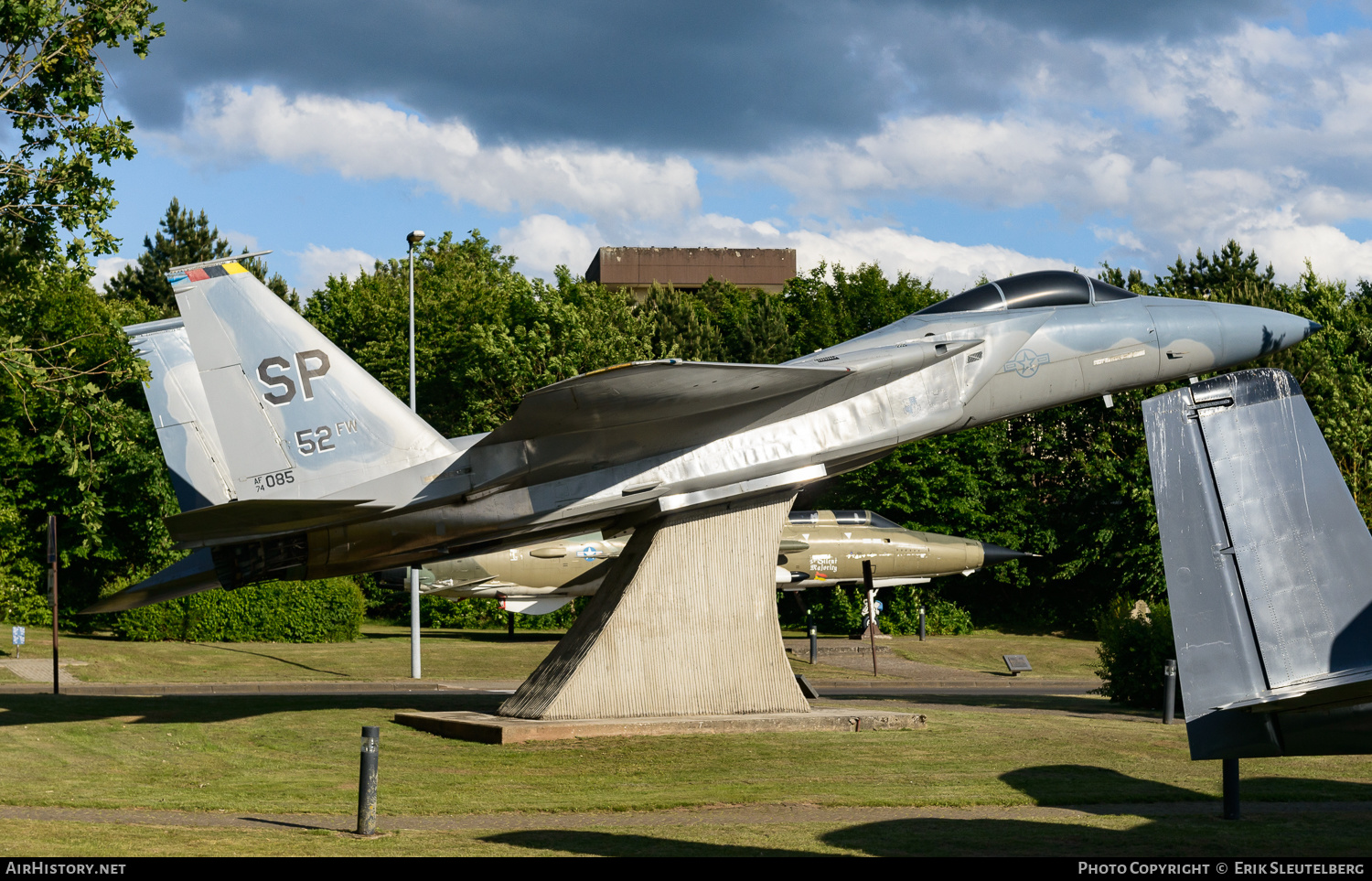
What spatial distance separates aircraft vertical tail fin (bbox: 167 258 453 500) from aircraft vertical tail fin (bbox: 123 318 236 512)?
1332 mm

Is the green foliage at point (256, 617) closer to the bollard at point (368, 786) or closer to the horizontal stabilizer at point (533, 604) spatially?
the horizontal stabilizer at point (533, 604)

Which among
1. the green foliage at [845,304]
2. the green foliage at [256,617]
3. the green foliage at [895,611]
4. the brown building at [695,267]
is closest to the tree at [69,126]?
the green foliage at [256,617]

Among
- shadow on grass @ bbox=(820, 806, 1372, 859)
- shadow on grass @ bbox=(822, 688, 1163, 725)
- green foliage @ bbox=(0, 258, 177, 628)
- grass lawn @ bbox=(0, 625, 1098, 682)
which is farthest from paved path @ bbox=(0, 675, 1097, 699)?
shadow on grass @ bbox=(820, 806, 1372, 859)

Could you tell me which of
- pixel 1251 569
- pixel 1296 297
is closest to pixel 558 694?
pixel 1251 569

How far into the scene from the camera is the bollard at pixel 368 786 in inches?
355

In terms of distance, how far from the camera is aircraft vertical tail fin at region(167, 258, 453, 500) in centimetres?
1338

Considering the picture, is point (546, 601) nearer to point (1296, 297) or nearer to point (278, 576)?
point (278, 576)

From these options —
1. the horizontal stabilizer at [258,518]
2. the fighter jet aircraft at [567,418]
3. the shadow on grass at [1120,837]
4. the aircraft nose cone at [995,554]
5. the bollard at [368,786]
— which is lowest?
the shadow on grass at [1120,837]

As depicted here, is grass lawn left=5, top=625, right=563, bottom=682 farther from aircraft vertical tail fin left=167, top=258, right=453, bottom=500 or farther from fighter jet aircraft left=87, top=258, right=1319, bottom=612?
aircraft vertical tail fin left=167, top=258, right=453, bottom=500

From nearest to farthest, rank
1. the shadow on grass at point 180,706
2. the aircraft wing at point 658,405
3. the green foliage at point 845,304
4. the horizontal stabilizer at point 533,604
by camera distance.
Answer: the aircraft wing at point 658,405, the shadow on grass at point 180,706, the horizontal stabilizer at point 533,604, the green foliage at point 845,304

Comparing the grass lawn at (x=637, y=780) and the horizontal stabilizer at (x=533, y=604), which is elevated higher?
the horizontal stabilizer at (x=533, y=604)

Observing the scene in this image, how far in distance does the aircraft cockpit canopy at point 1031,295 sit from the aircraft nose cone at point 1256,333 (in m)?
1.59

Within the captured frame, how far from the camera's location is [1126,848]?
8.36 metres

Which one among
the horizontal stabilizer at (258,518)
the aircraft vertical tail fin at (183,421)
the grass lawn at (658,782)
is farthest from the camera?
the aircraft vertical tail fin at (183,421)
